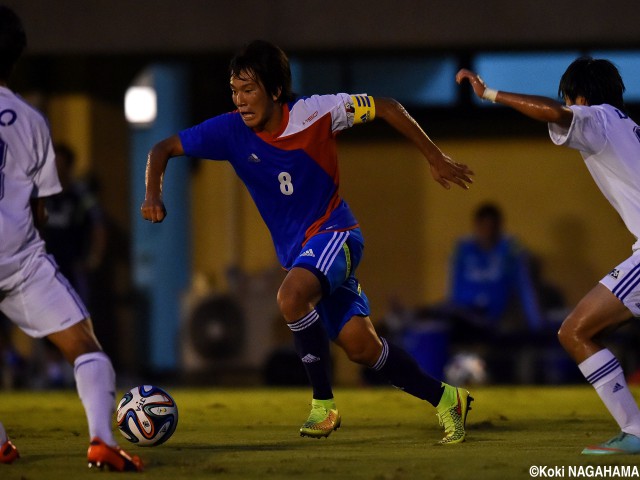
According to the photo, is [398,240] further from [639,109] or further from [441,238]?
[639,109]

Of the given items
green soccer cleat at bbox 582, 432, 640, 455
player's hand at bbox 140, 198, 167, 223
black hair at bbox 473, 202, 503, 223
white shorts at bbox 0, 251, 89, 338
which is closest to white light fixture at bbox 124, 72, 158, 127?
black hair at bbox 473, 202, 503, 223

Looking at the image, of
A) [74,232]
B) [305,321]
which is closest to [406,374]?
[305,321]

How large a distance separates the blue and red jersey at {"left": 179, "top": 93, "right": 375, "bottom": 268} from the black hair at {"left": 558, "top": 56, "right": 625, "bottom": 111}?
4.14 ft

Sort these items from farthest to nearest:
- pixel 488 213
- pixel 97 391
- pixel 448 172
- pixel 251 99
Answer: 1. pixel 488 213
2. pixel 251 99
3. pixel 448 172
4. pixel 97 391

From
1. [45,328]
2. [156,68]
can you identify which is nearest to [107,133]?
[156,68]

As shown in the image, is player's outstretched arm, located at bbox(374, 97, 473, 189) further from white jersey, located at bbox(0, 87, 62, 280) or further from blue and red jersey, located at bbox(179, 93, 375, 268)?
white jersey, located at bbox(0, 87, 62, 280)

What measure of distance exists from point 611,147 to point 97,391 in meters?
2.66

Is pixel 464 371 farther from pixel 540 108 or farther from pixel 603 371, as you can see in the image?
pixel 540 108

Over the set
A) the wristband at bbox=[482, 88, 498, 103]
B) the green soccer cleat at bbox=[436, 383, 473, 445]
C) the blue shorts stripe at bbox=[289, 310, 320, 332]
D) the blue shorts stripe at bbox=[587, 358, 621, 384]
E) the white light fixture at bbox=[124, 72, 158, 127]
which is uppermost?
the wristband at bbox=[482, 88, 498, 103]

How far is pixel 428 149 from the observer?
7.16 metres

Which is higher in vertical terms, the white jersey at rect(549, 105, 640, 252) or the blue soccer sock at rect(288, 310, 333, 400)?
the white jersey at rect(549, 105, 640, 252)

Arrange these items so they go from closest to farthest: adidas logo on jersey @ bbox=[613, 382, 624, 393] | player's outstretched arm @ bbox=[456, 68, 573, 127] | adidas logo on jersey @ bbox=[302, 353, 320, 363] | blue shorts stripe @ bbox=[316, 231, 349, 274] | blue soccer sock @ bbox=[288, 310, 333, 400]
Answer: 1. player's outstretched arm @ bbox=[456, 68, 573, 127]
2. adidas logo on jersey @ bbox=[613, 382, 624, 393]
3. blue shorts stripe @ bbox=[316, 231, 349, 274]
4. blue soccer sock @ bbox=[288, 310, 333, 400]
5. adidas logo on jersey @ bbox=[302, 353, 320, 363]

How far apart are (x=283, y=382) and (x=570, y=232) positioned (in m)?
4.43

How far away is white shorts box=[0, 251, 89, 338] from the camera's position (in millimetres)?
5664
